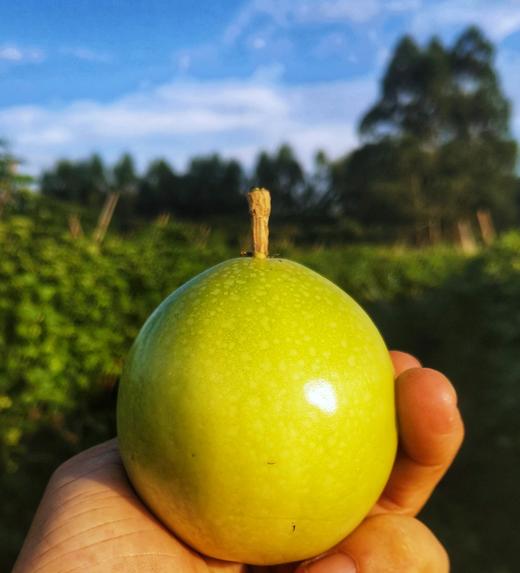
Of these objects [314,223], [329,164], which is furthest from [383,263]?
[329,164]

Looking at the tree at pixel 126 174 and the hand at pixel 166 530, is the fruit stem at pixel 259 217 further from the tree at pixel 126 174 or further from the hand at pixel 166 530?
the tree at pixel 126 174

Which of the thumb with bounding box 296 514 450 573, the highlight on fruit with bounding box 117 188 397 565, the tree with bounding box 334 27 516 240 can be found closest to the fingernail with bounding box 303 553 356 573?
the thumb with bounding box 296 514 450 573

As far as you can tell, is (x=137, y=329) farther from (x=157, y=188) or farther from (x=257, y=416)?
(x=157, y=188)

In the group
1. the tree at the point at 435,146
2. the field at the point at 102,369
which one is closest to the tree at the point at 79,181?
the tree at the point at 435,146

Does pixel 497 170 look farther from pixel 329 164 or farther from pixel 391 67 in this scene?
pixel 329 164

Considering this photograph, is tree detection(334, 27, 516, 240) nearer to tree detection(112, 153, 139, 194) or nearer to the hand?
tree detection(112, 153, 139, 194)

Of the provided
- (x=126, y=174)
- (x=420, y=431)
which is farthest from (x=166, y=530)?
(x=126, y=174)
